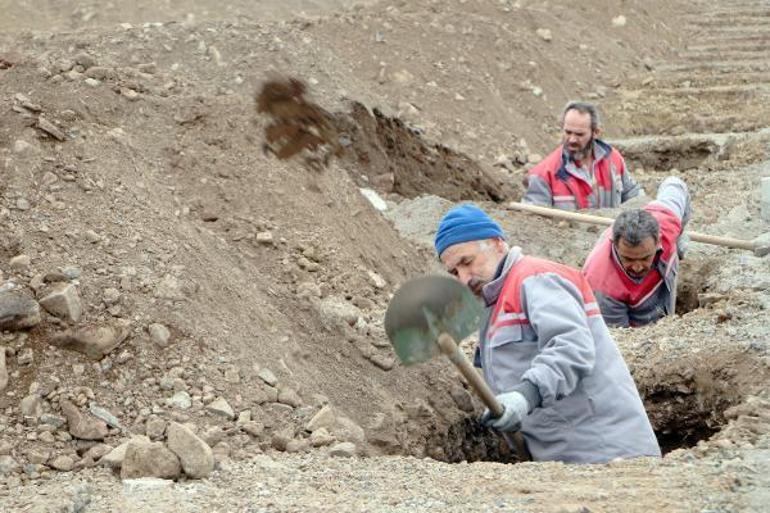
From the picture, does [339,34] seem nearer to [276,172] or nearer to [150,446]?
[276,172]

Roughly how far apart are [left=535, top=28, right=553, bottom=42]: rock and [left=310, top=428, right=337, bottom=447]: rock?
10512 millimetres

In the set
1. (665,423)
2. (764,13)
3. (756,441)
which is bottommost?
(764,13)

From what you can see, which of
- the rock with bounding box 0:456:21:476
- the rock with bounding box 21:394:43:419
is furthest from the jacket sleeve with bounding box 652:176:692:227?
the rock with bounding box 0:456:21:476

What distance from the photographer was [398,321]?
15.4 ft

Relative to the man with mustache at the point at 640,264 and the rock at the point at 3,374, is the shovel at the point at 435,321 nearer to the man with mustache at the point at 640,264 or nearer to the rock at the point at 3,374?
the rock at the point at 3,374

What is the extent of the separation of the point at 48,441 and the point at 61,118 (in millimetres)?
2182

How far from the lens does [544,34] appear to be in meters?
14.6

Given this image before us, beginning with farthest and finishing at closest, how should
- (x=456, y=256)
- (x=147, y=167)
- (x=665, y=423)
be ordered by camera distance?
(x=147, y=167)
(x=665, y=423)
(x=456, y=256)

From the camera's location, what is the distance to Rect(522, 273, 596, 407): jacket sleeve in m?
4.60

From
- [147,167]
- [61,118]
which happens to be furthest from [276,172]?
[61,118]

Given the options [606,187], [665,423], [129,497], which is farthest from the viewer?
[606,187]

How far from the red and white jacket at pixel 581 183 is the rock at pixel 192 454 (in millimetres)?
4795

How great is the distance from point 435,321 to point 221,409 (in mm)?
888

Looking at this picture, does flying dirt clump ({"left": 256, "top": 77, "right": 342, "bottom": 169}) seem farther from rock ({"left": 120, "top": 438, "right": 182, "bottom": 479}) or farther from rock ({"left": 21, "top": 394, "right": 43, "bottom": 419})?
rock ({"left": 120, "top": 438, "right": 182, "bottom": 479})
